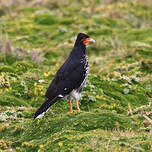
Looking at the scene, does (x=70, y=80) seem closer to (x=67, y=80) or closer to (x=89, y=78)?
(x=67, y=80)

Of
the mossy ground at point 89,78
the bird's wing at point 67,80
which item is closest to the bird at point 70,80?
the bird's wing at point 67,80

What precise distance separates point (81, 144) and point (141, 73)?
5.92m

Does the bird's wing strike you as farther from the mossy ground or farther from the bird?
the mossy ground

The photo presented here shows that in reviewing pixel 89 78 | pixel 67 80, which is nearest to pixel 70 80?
pixel 67 80

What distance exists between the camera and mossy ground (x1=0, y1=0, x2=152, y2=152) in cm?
633

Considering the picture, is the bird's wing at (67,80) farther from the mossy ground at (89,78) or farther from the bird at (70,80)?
the mossy ground at (89,78)

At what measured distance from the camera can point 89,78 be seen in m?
10.2

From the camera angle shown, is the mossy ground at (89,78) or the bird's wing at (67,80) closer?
the mossy ground at (89,78)

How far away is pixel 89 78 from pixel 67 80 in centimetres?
260

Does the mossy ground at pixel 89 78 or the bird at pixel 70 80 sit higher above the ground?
the bird at pixel 70 80

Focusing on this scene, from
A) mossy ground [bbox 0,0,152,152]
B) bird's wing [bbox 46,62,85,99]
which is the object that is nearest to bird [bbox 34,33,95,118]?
bird's wing [bbox 46,62,85,99]

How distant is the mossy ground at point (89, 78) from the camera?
6.33 metres

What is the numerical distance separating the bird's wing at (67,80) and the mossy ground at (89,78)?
1.50 ft

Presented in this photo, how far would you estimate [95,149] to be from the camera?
5598mm
